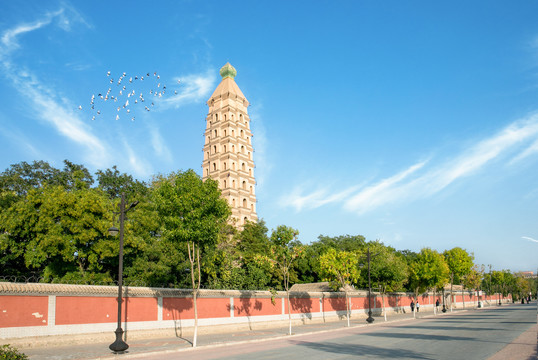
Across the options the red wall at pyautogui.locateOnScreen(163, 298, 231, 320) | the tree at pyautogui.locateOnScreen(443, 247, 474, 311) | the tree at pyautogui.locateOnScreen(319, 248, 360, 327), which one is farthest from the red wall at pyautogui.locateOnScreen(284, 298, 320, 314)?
the tree at pyautogui.locateOnScreen(443, 247, 474, 311)

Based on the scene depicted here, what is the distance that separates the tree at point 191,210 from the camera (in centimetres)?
2331

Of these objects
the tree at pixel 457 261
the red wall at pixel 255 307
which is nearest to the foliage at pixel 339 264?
the red wall at pixel 255 307

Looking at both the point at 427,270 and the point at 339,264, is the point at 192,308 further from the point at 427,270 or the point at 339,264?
the point at 427,270

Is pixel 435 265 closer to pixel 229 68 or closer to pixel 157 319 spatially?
pixel 157 319

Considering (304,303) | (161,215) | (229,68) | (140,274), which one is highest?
(229,68)

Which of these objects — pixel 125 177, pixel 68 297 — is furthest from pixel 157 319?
pixel 125 177

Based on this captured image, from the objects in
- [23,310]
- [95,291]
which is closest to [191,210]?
[95,291]

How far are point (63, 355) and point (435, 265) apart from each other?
47.7m

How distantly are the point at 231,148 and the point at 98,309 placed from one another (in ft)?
205

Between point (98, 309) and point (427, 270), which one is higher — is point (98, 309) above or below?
above

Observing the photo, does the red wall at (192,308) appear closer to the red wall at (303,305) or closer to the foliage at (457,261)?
the red wall at (303,305)

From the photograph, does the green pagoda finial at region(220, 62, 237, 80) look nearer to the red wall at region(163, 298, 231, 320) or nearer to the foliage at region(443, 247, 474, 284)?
the foliage at region(443, 247, 474, 284)

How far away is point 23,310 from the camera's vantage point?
64.6 feet

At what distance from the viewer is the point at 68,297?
21781 millimetres
